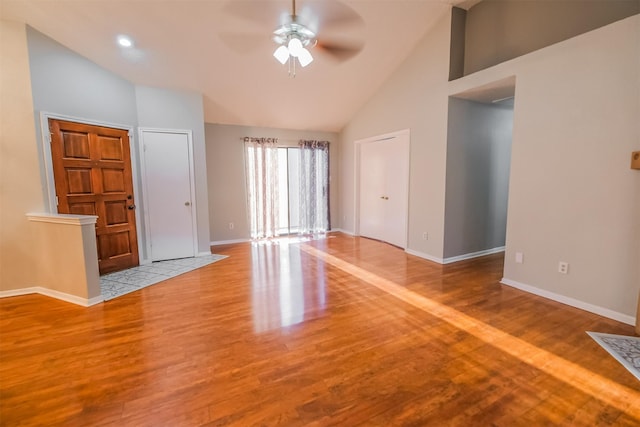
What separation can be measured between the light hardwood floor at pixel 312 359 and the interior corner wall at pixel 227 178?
8.02ft

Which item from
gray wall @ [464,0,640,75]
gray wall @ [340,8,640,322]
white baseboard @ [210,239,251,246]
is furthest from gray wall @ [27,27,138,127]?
gray wall @ [464,0,640,75]

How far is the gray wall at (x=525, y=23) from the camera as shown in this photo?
2924 millimetres

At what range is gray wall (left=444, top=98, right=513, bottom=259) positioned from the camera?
4200mm

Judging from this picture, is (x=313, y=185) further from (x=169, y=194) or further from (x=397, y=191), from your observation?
(x=169, y=194)

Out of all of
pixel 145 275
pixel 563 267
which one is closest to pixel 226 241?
pixel 145 275

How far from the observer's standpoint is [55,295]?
323cm

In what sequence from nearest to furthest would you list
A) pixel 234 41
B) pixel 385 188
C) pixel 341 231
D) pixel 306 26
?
pixel 306 26
pixel 234 41
pixel 385 188
pixel 341 231

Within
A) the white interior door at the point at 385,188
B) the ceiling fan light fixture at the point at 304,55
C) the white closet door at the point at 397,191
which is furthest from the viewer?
the white interior door at the point at 385,188

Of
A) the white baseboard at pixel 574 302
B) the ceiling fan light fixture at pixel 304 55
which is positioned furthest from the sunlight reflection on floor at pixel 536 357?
the ceiling fan light fixture at pixel 304 55

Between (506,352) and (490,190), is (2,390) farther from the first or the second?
(490,190)

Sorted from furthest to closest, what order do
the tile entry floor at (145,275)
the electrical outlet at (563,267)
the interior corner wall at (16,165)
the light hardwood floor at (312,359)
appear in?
the tile entry floor at (145,275) < the interior corner wall at (16,165) < the electrical outlet at (563,267) < the light hardwood floor at (312,359)

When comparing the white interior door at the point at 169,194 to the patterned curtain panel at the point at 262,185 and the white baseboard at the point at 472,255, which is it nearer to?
the patterned curtain panel at the point at 262,185

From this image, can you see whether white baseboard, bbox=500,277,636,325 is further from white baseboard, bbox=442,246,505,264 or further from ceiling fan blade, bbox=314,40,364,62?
ceiling fan blade, bbox=314,40,364,62

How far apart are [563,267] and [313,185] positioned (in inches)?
185
